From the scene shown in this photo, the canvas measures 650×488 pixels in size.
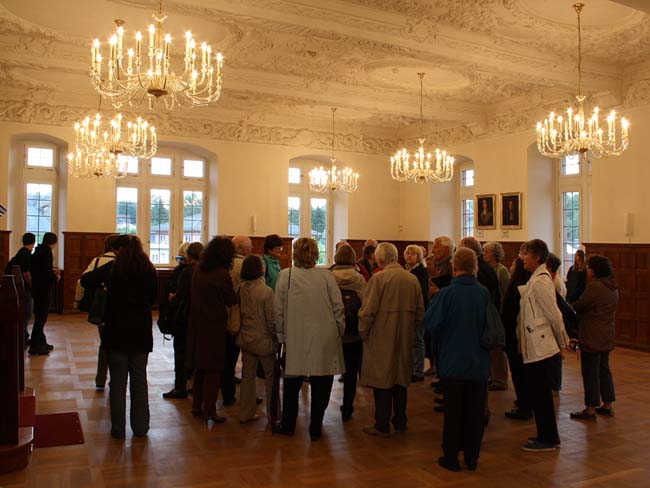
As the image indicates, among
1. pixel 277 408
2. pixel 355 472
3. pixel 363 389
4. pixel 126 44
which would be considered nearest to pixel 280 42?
pixel 126 44

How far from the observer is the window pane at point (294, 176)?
15469mm

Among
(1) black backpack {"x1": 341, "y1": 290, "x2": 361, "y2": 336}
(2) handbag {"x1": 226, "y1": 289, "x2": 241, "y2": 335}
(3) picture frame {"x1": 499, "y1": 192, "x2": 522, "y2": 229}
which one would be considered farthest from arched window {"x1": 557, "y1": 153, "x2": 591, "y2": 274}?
(2) handbag {"x1": 226, "y1": 289, "x2": 241, "y2": 335}

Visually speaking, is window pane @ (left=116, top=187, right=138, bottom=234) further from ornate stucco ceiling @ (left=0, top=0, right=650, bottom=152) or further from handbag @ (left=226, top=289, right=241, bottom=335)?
handbag @ (left=226, top=289, right=241, bottom=335)

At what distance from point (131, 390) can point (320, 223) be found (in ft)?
37.4

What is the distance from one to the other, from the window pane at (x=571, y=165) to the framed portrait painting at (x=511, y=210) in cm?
107

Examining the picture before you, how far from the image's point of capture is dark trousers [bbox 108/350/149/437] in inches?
179

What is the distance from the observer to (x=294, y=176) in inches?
611

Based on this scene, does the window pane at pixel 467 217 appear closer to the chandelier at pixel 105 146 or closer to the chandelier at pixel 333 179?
the chandelier at pixel 333 179

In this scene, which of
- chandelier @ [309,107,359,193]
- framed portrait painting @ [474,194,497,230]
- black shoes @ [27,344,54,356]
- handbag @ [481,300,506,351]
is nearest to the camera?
handbag @ [481,300,506,351]

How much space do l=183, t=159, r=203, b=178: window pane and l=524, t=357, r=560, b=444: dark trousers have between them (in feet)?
36.8

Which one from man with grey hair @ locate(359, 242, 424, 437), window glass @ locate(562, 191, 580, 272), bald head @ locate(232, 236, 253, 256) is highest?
window glass @ locate(562, 191, 580, 272)

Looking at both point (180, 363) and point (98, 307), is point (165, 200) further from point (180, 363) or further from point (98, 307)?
point (98, 307)

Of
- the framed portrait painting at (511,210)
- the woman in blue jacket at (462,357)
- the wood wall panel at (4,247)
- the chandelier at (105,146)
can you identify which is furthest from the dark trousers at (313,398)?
the wood wall panel at (4,247)

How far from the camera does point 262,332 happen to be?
15.9 feet
